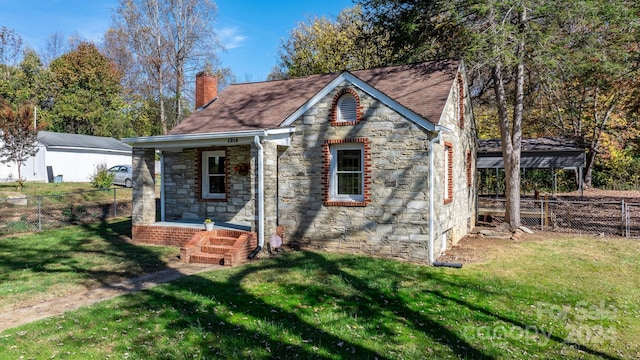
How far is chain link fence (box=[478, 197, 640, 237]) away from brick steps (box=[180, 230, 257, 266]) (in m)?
10.2

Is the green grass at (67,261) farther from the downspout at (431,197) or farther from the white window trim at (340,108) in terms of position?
the downspout at (431,197)

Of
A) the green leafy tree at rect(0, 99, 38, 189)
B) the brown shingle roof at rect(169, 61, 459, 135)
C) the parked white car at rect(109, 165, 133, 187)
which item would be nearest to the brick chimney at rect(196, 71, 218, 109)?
the brown shingle roof at rect(169, 61, 459, 135)

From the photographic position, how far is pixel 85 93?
37.7 metres

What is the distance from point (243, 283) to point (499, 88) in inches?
432

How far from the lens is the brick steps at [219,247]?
9.13 meters

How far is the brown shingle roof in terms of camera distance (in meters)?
10.6

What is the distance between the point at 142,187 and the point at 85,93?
108ft

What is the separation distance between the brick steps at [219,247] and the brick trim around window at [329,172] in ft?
7.11

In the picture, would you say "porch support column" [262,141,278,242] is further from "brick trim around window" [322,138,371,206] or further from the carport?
the carport

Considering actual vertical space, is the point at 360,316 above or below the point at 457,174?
below

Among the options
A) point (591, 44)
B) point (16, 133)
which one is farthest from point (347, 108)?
point (16, 133)

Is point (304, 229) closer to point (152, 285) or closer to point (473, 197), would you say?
point (152, 285)

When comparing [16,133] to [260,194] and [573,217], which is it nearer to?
[260,194]

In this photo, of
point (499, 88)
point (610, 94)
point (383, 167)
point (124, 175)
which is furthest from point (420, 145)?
point (124, 175)
